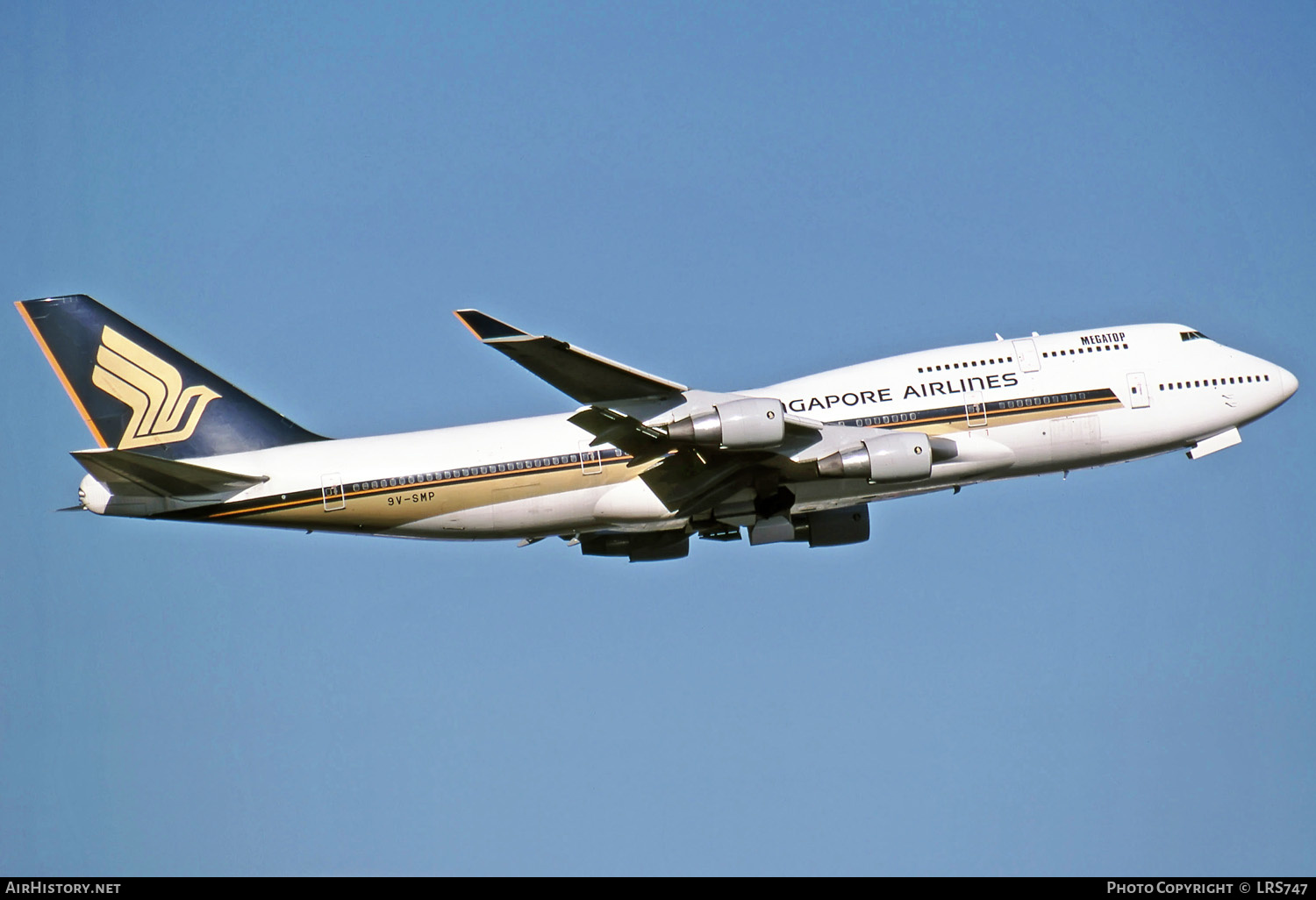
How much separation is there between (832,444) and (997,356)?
5904mm

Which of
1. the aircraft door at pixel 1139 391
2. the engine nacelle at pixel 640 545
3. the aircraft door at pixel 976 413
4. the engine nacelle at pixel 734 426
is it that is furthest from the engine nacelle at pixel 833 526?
the aircraft door at pixel 1139 391

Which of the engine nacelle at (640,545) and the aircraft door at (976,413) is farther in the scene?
the engine nacelle at (640,545)

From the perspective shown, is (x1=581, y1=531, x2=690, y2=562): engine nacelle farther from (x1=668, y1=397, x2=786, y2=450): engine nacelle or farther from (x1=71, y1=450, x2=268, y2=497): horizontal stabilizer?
(x1=71, y1=450, x2=268, y2=497): horizontal stabilizer

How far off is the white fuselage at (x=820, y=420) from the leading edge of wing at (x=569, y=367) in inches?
51.1

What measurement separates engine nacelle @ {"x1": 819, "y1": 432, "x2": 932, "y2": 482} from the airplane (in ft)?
0.17

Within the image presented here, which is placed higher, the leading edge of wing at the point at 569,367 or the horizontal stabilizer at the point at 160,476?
the leading edge of wing at the point at 569,367

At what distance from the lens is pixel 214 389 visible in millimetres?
40438

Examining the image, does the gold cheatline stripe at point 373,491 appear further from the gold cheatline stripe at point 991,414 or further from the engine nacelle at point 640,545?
the gold cheatline stripe at point 991,414

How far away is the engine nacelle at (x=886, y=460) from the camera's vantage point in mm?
37219
